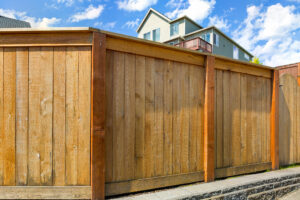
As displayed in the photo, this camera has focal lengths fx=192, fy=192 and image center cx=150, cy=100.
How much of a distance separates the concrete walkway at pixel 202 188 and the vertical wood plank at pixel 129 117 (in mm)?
337

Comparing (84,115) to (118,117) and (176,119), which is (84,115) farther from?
(176,119)

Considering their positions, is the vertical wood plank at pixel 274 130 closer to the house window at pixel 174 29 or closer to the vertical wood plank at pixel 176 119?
the vertical wood plank at pixel 176 119

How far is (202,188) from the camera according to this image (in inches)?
106

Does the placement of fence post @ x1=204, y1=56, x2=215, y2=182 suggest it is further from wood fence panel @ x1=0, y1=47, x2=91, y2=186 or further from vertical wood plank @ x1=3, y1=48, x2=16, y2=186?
vertical wood plank @ x1=3, y1=48, x2=16, y2=186

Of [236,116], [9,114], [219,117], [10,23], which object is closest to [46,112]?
[9,114]

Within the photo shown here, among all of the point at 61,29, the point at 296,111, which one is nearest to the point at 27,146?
the point at 61,29

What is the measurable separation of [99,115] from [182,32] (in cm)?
1738

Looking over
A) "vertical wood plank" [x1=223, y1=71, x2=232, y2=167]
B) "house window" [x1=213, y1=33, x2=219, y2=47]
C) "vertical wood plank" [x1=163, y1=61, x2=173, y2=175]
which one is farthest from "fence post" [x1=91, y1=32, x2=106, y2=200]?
"house window" [x1=213, y1=33, x2=219, y2=47]

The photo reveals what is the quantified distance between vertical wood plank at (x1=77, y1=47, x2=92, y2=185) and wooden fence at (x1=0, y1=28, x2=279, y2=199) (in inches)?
0.4

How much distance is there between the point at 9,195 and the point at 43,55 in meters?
1.64

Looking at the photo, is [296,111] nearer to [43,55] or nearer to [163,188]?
[163,188]

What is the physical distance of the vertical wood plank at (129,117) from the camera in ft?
8.08

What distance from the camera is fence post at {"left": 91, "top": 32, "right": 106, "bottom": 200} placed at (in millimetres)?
2223

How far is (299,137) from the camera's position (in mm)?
4328
